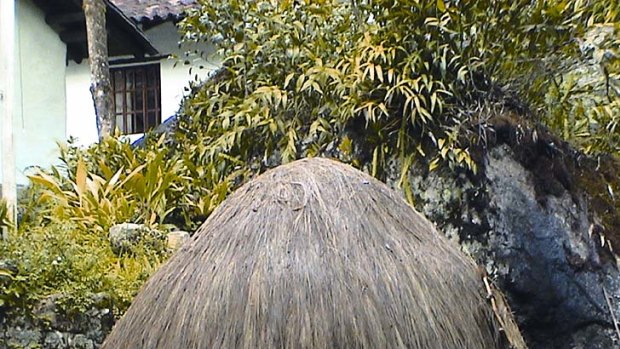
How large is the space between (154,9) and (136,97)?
1.67 metres

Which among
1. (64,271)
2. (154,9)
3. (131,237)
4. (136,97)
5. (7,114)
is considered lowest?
(64,271)

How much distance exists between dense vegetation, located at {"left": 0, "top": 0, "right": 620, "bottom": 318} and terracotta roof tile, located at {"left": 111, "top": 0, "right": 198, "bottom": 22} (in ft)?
14.4

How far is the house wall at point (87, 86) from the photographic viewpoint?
37.0 ft

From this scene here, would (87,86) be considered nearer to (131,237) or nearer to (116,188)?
(116,188)

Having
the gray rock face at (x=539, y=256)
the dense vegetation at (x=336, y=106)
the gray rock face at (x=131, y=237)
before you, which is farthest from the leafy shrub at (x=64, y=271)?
the gray rock face at (x=539, y=256)

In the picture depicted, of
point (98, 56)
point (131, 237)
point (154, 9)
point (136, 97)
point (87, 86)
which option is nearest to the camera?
point (131, 237)

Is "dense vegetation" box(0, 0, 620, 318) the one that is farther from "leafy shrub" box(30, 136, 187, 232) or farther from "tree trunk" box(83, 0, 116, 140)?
"tree trunk" box(83, 0, 116, 140)

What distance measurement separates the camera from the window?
12.0 meters

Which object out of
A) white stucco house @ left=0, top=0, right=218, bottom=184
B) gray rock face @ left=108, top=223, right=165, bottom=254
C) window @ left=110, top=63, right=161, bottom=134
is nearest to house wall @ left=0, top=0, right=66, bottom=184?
white stucco house @ left=0, top=0, right=218, bottom=184

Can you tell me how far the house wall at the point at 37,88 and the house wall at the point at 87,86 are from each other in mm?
810

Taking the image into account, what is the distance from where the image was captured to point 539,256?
15.1 ft

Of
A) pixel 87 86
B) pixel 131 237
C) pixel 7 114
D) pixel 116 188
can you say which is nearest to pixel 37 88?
pixel 87 86

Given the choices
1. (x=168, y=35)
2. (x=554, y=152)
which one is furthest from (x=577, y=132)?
(x=168, y=35)

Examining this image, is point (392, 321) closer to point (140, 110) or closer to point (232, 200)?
point (232, 200)
